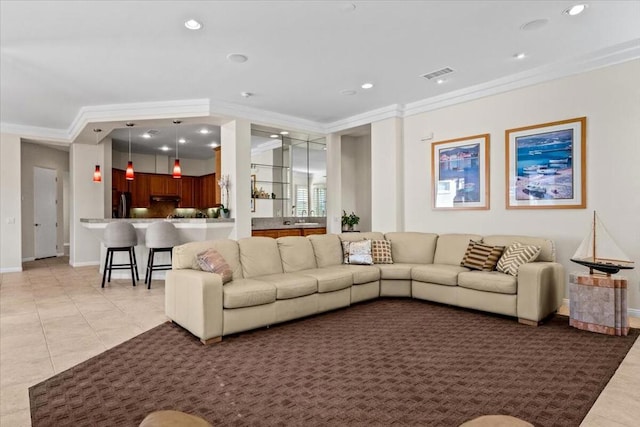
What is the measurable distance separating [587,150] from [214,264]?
14.2ft

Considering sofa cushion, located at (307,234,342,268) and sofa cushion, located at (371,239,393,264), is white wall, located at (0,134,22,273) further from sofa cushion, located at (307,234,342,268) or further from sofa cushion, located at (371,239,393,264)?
sofa cushion, located at (371,239,393,264)

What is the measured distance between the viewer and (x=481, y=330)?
3.57 metres

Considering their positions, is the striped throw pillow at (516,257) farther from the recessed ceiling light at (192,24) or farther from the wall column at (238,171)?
the recessed ceiling light at (192,24)

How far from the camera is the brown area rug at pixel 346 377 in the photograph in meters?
2.11

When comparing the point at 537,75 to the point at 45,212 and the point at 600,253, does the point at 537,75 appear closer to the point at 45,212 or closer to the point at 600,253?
the point at 600,253

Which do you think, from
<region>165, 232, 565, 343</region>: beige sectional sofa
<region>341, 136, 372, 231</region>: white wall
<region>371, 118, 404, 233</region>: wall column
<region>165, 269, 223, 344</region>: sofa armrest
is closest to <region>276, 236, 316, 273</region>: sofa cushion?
<region>165, 232, 565, 343</region>: beige sectional sofa

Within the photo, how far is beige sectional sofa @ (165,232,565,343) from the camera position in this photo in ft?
11.0

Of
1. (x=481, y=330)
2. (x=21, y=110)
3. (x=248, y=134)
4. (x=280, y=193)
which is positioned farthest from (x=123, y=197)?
(x=481, y=330)

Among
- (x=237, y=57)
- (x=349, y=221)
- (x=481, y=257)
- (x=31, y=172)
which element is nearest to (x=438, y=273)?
(x=481, y=257)

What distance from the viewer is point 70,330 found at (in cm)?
362

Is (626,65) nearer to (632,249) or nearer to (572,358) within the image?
(632,249)

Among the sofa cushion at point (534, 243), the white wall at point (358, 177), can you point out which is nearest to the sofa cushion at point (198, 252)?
the sofa cushion at point (534, 243)

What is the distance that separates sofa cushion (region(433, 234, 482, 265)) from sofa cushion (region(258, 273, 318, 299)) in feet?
6.52

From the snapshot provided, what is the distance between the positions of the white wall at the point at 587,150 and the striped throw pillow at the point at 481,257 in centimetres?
74
